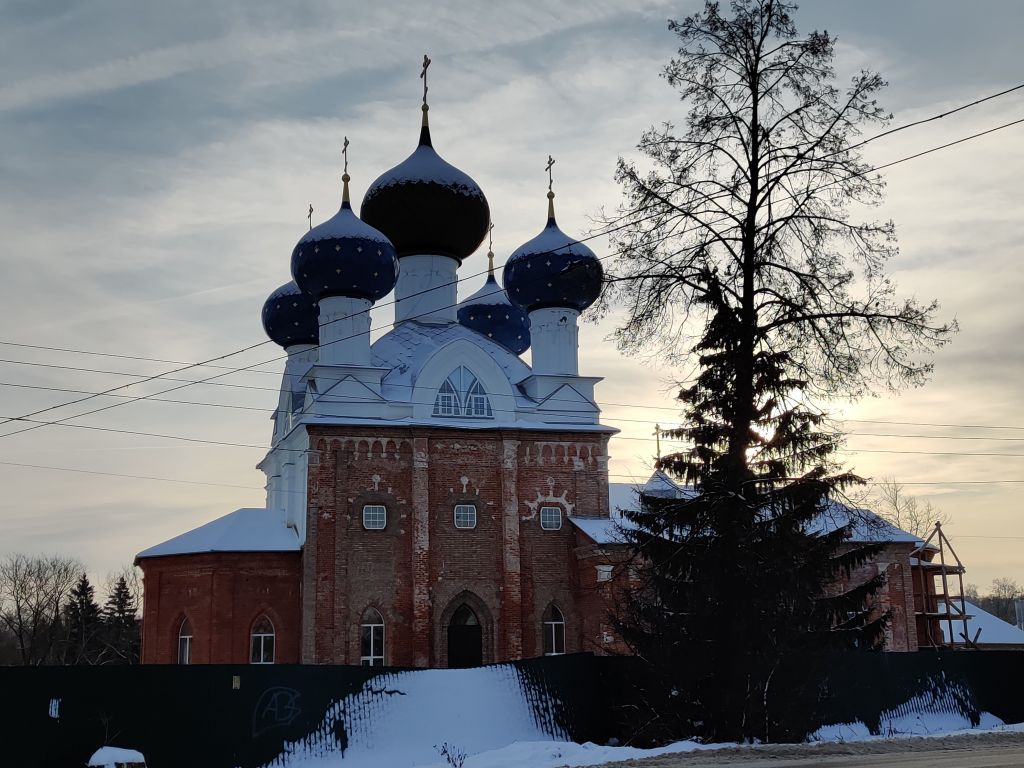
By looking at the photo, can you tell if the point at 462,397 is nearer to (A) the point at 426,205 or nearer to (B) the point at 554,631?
(A) the point at 426,205

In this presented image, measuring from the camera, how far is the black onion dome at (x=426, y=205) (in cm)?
2761

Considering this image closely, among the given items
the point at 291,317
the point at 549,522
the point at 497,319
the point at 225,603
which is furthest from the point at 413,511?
the point at 497,319

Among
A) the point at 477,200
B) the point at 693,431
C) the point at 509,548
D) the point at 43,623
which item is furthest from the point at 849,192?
the point at 43,623

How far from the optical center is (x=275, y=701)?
1373 cm

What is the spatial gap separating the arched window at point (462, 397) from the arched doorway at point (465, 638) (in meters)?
A: 4.40

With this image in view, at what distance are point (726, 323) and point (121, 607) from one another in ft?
142

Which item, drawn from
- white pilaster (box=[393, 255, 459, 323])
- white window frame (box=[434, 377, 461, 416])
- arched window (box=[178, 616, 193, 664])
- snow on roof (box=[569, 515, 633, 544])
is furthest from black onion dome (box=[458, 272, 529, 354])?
arched window (box=[178, 616, 193, 664])

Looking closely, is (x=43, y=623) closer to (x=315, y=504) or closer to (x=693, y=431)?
(x=315, y=504)

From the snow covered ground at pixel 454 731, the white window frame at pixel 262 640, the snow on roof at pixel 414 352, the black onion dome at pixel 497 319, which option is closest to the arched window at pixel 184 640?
the white window frame at pixel 262 640

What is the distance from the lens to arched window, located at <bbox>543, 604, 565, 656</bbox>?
81.3 feet

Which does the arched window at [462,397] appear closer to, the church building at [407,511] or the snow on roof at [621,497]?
the church building at [407,511]

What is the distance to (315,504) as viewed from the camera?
23.8 m

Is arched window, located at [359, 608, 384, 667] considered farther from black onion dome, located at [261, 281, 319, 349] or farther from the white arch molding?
black onion dome, located at [261, 281, 319, 349]

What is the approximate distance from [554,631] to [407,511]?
4295 mm
